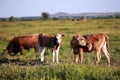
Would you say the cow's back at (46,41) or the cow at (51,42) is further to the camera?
the cow's back at (46,41)

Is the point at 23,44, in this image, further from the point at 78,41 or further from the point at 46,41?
the point at 78,41

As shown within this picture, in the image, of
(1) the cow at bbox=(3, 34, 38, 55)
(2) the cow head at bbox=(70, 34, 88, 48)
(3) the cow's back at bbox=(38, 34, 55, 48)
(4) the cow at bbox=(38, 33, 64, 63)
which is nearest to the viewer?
(2) the cow head at bbox=(70, 34, 88, 48)

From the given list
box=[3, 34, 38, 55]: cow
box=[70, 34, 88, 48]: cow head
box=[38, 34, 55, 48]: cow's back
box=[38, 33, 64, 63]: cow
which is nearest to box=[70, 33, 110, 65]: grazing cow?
box=[70, 34, 88, 48]: cow head

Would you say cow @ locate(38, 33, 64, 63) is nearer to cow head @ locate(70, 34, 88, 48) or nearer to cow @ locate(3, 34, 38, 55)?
cow head @ locate(70, 34, 88, 48)

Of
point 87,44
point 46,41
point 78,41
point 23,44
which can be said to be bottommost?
point 23,44

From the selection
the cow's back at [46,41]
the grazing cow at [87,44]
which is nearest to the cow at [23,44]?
the cow's back at [46,41]

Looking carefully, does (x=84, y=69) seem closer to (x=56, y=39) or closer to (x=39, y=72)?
(x=39, y=72)

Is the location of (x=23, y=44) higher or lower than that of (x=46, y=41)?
lower

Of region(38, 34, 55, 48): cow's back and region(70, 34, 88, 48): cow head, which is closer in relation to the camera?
region(70, 34, 88, 48): cow head

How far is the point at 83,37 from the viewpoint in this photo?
13.3 m

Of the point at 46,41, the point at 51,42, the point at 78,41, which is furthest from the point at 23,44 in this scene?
the point at 78,41

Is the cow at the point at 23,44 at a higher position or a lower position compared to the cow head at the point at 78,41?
lower

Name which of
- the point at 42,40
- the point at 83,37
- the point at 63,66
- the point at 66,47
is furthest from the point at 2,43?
the point at 63,66

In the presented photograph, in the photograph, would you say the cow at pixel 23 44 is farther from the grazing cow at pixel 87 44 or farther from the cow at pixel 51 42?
the grazing cow at pixel 87 44
